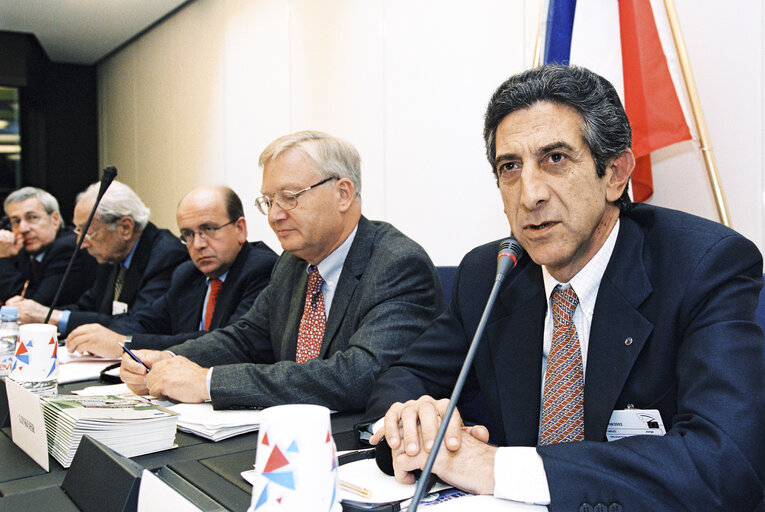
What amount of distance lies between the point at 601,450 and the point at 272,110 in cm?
380

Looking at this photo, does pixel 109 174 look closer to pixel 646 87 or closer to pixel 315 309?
pixel 315 309

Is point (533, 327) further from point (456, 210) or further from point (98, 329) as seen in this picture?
point (456, 210)

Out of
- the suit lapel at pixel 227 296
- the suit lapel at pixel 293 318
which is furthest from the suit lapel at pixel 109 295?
the suit lapel at pixel 293 318

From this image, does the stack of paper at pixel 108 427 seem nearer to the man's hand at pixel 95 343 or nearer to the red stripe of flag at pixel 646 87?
the man's hand at pixel 95 343

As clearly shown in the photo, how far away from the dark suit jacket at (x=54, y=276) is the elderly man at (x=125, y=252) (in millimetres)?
753

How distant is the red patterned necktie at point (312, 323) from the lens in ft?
6.32

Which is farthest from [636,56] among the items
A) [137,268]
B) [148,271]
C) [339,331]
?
[137,268]

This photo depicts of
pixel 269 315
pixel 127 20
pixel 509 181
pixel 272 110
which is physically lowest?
pixel 269 315

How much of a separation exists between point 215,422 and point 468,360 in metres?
0.65

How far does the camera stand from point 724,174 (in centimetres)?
199

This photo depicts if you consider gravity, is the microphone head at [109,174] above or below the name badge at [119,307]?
above

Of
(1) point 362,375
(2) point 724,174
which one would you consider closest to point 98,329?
(1) point 362,375

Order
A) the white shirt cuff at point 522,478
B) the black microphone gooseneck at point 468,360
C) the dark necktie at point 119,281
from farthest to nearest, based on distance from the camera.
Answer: the dark necktie at point 119,281 → the white shirt cuff at point 522,478 → the black microphone gooseneck at point 468,360

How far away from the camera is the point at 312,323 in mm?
1956
